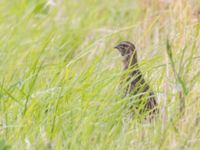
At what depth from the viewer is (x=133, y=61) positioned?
239 inches

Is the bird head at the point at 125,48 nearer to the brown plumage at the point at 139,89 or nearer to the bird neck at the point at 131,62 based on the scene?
the bird neck at the point at 131,62

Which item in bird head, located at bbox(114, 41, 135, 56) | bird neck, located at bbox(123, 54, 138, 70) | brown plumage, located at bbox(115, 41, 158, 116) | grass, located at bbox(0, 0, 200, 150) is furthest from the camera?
bird head, located at bbox(114, 41, 135, 56)

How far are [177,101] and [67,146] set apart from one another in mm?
713

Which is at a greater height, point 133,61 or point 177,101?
point 133,61

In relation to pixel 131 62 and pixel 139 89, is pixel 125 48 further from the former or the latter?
pixel 139 89

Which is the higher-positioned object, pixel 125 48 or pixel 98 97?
pixel 125 48

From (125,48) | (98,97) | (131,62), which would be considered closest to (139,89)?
(98,97)

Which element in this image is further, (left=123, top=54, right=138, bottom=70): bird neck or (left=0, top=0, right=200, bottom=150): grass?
(left=123, top=54, right=138, bottom=70): bird neck

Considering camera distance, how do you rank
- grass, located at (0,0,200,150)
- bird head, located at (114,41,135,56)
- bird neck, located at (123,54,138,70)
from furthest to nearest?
bird head, located at (114,41,135,56), bird neck, located at (123,54,138,70), grass, located at (0,0,200,150)

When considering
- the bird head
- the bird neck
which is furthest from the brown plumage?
the bird head

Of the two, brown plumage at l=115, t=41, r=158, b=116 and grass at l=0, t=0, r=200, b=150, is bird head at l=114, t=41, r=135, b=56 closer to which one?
grass at l=0, t=0, r=200, b=150

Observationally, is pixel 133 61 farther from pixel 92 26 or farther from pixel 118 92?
pixel 92 26

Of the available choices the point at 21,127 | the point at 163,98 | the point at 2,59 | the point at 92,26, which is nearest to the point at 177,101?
the point at 163,98

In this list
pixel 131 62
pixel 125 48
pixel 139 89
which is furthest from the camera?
pixel 125 48
